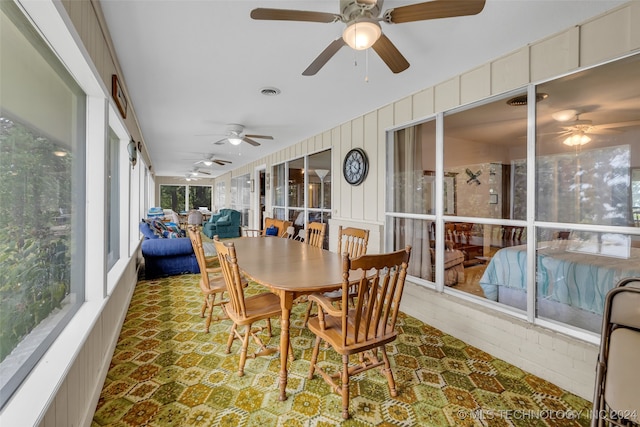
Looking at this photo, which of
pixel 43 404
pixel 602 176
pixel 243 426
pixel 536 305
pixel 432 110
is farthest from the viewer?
pixel 432 110

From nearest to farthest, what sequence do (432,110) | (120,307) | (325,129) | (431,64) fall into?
(431,64)
(120,307)
(432,110)
(325,129)

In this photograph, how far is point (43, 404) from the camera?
3.48ft

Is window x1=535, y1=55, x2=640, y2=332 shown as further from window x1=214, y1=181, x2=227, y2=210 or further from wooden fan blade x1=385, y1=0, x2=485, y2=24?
window x1=214, y1=181, x2=227, y2=210

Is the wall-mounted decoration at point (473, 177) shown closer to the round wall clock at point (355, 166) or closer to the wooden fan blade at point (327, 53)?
the round wall clock at point (355, 166)

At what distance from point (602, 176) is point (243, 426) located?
2.76 meters

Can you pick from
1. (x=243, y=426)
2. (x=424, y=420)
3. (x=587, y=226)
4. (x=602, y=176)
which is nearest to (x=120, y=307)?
(x=243, y=426)

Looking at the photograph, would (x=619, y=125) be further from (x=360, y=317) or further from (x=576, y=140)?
(x=360, y=317)

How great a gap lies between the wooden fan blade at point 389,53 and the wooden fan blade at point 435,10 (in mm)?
173

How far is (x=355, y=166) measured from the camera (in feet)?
13.5

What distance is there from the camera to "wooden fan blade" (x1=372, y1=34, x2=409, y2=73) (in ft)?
5.77

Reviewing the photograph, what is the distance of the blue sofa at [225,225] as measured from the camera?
9.19 metres

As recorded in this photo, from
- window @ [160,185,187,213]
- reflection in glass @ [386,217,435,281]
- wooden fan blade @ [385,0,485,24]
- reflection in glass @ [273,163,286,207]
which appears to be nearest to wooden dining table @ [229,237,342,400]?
reflection in glass @ [386,217,435,281]

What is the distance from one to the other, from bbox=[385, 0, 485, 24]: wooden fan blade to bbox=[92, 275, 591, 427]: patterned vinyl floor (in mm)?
2227

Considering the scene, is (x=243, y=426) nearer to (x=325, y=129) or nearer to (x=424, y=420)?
(x=424, y=420)
